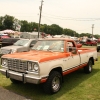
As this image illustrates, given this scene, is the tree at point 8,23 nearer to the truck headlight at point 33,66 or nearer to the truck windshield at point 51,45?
the truck windshield at point 51,45

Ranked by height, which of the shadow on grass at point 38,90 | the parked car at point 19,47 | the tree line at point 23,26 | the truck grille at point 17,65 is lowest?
the shadow on grass at point 38,90

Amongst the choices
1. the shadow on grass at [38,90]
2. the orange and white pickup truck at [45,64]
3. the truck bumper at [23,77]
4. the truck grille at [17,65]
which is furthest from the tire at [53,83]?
the truck grille at [17,65]

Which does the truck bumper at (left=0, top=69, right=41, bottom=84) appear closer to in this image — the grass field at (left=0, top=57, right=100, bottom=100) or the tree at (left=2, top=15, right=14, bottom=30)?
the grass field at (left=0, top=57, right=100, bottom=100)

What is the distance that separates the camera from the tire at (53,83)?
520cm

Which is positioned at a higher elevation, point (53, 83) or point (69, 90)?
point (53, 83)

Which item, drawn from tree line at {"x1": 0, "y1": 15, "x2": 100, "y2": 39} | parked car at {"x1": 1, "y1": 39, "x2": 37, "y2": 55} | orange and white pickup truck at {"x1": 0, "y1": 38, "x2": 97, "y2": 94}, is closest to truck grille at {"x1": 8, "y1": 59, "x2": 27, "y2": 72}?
orange and white pickup truck at {"x1": 0, "y1": 38, "x2": 97, "y2": 94}

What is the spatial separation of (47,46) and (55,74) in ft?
5.05

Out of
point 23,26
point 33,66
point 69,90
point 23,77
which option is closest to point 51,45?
point 33,66

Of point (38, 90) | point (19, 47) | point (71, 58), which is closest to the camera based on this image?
point (38, 90)

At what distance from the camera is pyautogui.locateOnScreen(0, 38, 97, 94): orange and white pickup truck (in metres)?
4.95

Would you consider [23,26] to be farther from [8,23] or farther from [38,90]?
[38,90]

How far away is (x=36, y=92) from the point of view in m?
5.68

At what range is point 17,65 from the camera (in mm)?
5359

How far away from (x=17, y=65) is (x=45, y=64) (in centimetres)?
100
